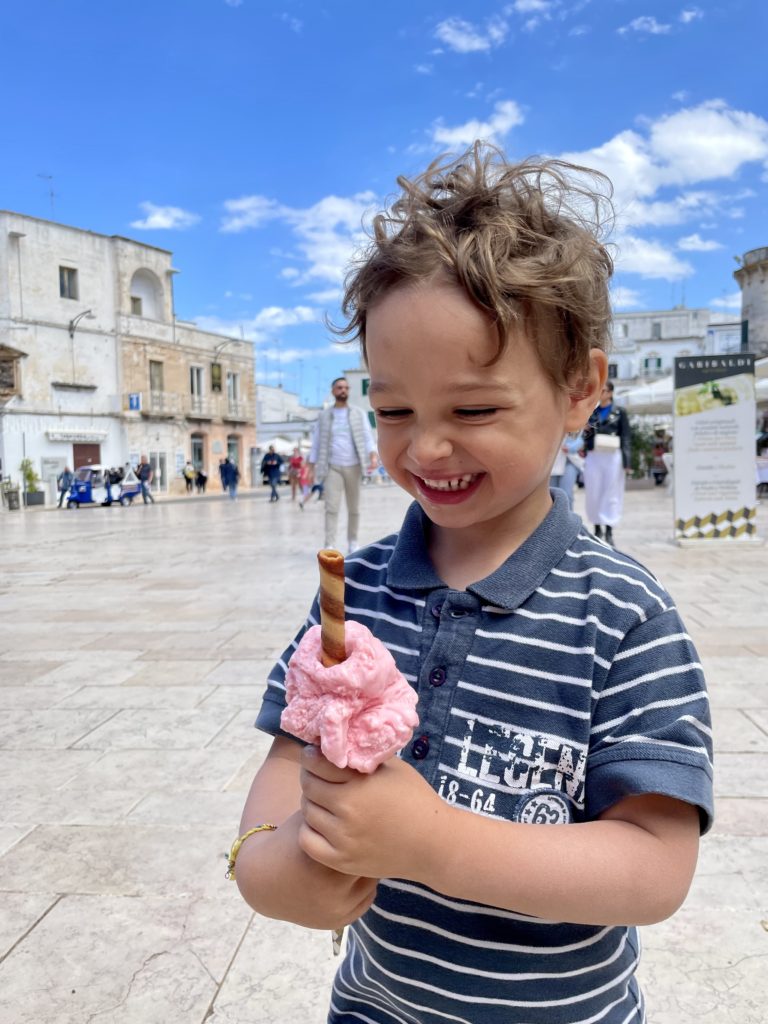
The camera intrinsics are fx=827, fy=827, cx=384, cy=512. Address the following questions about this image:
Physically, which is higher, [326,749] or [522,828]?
[326,749]

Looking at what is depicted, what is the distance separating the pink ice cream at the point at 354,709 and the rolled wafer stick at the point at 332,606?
11 mm

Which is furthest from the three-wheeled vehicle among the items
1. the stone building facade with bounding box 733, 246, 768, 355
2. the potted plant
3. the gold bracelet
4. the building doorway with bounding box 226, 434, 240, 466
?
the gold bracelet

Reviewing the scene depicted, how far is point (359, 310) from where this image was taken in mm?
1024

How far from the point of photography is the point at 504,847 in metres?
0.76

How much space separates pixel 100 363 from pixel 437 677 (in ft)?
112

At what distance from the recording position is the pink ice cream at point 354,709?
0.68 m

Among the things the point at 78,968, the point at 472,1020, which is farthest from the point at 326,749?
the point at 78,968

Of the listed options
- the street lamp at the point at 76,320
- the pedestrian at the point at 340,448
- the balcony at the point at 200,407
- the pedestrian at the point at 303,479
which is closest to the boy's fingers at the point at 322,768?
the pedestrian at the point at 340,448

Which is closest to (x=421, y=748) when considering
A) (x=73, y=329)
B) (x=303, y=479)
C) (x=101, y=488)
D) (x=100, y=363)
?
(x=303, y=479)

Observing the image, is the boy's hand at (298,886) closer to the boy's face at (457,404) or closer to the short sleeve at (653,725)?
the short sleeve at (653,725)

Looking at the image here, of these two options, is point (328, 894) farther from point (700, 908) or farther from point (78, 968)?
point (700, 908)

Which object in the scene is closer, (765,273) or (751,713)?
(751,713)

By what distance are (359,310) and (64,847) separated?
1996mm

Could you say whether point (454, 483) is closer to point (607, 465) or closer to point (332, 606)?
point (332, 606)
